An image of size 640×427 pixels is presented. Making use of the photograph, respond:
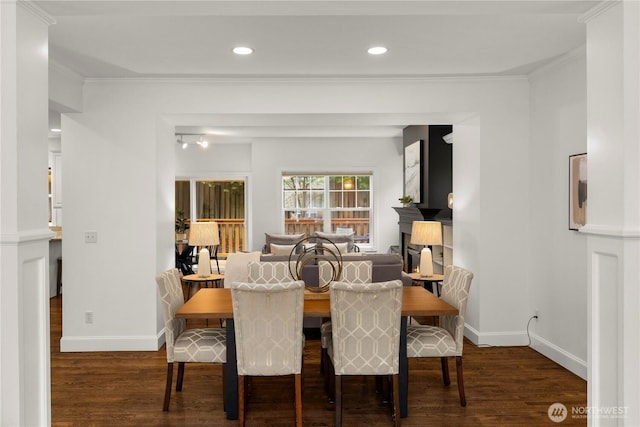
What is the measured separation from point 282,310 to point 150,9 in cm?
170

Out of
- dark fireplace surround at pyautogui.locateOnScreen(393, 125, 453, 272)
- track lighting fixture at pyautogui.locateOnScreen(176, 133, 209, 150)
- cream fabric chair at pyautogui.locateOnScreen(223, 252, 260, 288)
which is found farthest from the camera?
track lighting fixture at pyautogui.locateOnScreen(176, 133, 209, 150)

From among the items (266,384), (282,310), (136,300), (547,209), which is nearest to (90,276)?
(136,300)

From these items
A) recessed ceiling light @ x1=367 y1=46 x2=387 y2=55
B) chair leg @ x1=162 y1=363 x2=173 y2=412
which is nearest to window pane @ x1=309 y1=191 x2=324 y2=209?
recessed ceiling light @ x1=367 y1=46 x2=387 y2=55

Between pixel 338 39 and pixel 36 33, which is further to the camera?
pixel 338 39

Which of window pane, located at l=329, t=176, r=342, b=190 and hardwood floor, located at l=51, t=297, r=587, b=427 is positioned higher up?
window pane, located at l=329, t=176, r=342, b=190

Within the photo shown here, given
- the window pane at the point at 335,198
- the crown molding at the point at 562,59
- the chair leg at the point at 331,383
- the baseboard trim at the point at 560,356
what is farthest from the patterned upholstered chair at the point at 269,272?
the window pane at the point at 335,198

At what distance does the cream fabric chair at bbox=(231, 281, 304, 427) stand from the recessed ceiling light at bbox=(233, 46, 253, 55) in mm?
1794

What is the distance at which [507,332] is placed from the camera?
4.66 meters

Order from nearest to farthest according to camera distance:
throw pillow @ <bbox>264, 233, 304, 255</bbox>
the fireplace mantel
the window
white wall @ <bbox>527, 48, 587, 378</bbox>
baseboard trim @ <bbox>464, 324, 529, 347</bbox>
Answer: white wall @ <bbox>527, 48, 587, 378</bbox>, baseboard trim @ <bbox>464, 324, 529, 347</bbox>, the fireplace mantel, throw pillow @ <bbox>264, 233, 304, 255</bbox>, the window

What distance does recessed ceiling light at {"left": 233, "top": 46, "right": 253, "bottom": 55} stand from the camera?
3.62 meters

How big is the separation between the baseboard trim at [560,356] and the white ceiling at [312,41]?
243cm

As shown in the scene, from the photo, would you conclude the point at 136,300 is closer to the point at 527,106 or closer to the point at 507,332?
the point at 507,332

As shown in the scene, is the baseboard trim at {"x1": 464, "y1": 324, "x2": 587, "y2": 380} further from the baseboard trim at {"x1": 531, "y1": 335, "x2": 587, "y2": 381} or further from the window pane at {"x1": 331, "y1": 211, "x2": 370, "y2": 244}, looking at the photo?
the window pane at {"x1": 331, "y1": 211, "x2": 370, "y2": 244}

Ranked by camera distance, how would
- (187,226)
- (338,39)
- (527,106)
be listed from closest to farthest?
1. (338,39)
2. (527,106)
3. (187,226)
